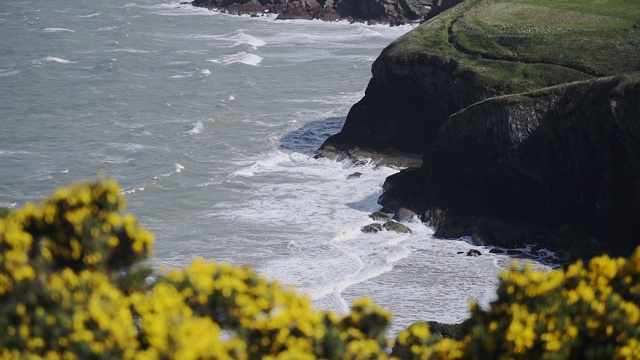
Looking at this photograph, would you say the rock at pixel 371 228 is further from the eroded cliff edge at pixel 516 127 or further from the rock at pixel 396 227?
the eroded cliff edge at pixel 516 127

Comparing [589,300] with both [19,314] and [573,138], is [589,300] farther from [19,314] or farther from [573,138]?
[573,138]

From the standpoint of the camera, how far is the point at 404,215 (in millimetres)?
49438

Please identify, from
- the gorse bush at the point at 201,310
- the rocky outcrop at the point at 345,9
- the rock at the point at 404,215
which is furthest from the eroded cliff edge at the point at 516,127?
the rocky outcrop at the point at 345,9

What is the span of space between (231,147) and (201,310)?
1979 inches

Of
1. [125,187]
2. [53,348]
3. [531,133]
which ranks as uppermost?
[53,348]

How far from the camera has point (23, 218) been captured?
16141mm

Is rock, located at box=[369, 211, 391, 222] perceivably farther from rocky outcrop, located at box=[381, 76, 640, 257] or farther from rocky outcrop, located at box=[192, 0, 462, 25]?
rocky outcrop, located at box=[192, 0, 462, 25]

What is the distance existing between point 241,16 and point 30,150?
220ft

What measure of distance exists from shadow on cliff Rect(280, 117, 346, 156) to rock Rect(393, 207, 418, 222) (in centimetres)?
1430

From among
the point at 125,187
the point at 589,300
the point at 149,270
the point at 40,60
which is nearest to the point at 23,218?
the point at 149,270

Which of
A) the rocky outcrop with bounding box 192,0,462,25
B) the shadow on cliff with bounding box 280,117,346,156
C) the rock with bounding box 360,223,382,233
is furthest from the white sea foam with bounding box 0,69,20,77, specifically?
the rock with bounding box 360,223,382,233

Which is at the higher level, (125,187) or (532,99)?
(532,99)

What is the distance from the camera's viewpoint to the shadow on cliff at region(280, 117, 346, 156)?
64.3 meters

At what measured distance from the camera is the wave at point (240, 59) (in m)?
93.4
